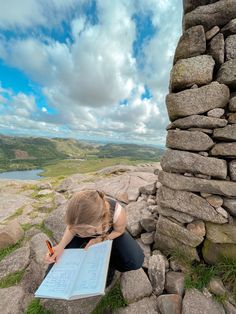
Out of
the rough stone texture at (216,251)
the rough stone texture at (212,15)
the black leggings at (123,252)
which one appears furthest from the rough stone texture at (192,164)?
the rough stone texture at (212,15)

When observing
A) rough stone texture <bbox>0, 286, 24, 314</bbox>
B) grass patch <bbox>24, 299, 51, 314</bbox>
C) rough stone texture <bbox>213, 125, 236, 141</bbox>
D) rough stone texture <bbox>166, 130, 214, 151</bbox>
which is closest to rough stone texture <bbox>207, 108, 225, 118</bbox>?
rough stone texture <bbox>213, 125, 236, 141</bbox>

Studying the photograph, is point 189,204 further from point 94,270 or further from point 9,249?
point 9,249

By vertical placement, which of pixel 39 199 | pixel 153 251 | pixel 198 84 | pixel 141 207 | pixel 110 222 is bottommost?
pixel 39 199

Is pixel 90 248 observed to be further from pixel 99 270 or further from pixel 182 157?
pixel 182 157

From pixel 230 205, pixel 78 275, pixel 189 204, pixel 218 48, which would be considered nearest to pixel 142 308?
pixel 78 275

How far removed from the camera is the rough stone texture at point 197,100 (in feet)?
13.5

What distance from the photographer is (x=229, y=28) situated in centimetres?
418

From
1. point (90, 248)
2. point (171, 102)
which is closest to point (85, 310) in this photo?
point (90, 248)

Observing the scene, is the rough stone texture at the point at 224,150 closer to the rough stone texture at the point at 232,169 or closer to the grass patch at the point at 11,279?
the rough stone texture at the point at 232,169

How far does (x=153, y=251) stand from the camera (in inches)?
198

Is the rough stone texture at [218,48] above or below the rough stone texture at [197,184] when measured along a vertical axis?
above

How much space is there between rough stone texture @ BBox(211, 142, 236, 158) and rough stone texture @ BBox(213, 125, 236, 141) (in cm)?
14

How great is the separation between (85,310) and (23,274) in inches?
83.6

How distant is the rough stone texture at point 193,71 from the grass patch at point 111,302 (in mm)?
5263
